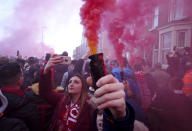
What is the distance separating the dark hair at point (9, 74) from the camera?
7.35ft

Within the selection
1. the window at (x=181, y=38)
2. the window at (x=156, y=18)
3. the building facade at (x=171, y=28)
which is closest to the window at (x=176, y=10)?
the building facade at (x=171, y=28)

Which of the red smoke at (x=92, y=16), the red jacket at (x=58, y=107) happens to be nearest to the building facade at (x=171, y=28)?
the red smoke at (x=92, y=16)

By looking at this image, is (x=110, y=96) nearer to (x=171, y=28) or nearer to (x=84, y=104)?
(x=84, y=104)

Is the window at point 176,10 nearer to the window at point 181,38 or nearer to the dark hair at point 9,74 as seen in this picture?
the window at point 181,38

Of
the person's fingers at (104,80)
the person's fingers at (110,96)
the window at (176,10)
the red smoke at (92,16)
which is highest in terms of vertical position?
the window at (176,10)

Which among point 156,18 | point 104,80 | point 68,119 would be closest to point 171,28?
point 156,18

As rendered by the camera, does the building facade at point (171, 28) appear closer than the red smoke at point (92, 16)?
No

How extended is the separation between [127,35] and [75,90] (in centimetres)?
1251

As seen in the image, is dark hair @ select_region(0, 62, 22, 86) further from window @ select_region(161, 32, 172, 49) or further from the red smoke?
window @ select_region(161, 32, 172, 49)

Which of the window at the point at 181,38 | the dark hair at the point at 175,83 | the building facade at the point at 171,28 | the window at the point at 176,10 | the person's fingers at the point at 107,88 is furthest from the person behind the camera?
the window at the point at 181,38

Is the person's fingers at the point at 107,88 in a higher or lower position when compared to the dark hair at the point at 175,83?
higher

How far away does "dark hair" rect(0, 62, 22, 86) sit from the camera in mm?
2242

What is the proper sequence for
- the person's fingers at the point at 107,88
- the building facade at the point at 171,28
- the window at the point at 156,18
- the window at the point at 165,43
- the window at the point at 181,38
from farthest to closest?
1. the window at the point at 156,18
2. the window at the point at 165,43
3. the window at the point at 181,38
4. the building facade at the point at 171,28
5. the person's fingers at the point at 107,88

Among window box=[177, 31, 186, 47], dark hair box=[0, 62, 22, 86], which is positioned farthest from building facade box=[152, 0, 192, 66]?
dark hair box=[0, 62, 22, 86]
